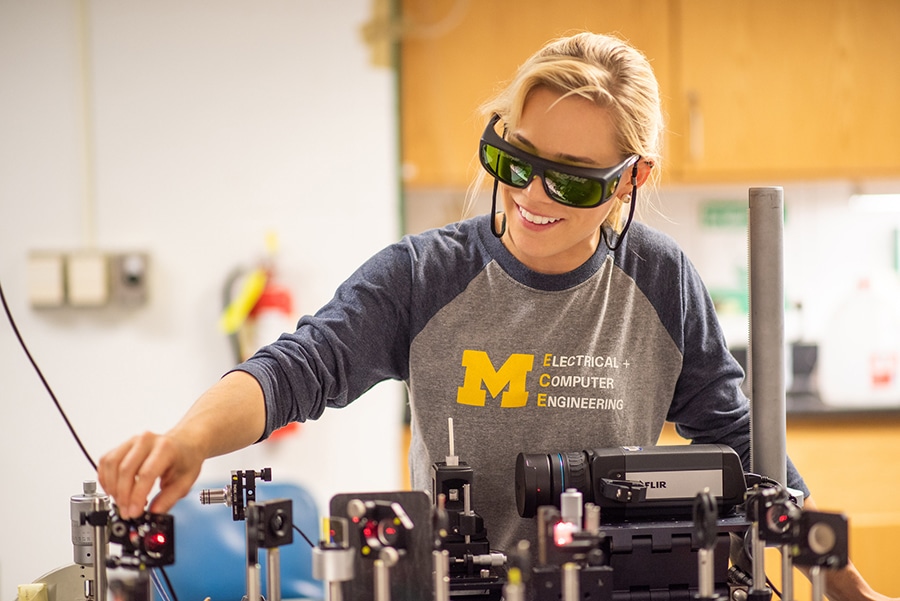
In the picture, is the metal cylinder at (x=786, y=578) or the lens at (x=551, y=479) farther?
the lens at (x=551, y=479)

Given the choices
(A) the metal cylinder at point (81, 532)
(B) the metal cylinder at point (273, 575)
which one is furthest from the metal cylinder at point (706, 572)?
(A) the metal cylinder at point (81, 532)

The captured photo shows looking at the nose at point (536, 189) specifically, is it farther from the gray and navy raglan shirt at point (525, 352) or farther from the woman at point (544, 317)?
the gray and navy raglan shirt at point (525, 352)

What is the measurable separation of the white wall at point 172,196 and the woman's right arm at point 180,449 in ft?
5.87

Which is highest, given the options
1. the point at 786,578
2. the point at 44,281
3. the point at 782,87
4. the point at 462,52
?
the point at 462,52

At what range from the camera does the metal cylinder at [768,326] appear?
49.1 inches

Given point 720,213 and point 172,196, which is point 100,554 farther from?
point 720,213

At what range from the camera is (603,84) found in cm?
127

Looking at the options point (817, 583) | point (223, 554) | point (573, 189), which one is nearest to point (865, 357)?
point (223, 554)

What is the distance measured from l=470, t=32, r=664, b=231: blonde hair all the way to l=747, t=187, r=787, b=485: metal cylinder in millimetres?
182

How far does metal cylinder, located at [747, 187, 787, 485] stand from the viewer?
1.25 m

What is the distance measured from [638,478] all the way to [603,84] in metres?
0.54

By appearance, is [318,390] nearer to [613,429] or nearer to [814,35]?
[613,429]

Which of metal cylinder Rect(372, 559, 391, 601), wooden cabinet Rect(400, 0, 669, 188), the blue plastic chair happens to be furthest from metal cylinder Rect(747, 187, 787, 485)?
wooden cabinet Rect(400, 0, 669, 188)

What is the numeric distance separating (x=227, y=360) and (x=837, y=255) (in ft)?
7.15
